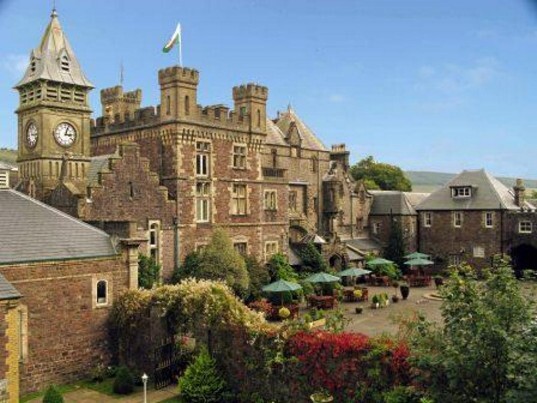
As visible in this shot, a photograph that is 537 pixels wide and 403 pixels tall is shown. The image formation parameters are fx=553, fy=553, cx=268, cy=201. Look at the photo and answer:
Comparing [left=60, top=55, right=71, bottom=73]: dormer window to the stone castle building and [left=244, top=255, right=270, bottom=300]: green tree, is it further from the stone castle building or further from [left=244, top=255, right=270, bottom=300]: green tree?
[left=244, top=255, right=270, bottom=300]: green tree

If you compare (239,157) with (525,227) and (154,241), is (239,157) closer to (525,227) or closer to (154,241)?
(154,241)

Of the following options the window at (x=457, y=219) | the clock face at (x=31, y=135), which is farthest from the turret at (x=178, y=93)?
the window at (x=457, y=219)

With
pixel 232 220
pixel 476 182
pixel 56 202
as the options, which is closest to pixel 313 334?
pixel 56 202

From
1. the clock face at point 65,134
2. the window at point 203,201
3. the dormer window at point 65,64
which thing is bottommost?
the window at point 203,201

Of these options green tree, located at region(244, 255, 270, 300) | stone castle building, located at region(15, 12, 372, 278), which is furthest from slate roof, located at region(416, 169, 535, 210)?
green tree, located at region(244, 255, 270, 300)

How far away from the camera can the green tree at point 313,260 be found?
133 feet

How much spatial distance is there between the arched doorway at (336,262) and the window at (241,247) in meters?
9.64

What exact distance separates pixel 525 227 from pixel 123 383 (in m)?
37.6

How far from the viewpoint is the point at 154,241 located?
31266mm

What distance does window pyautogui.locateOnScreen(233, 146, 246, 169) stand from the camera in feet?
120

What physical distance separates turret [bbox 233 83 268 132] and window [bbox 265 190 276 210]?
4437 mm

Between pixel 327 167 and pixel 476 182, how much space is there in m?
13.5

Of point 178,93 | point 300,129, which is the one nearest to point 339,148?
point 300,129

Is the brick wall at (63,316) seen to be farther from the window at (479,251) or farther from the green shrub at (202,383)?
the window at (479,251)
